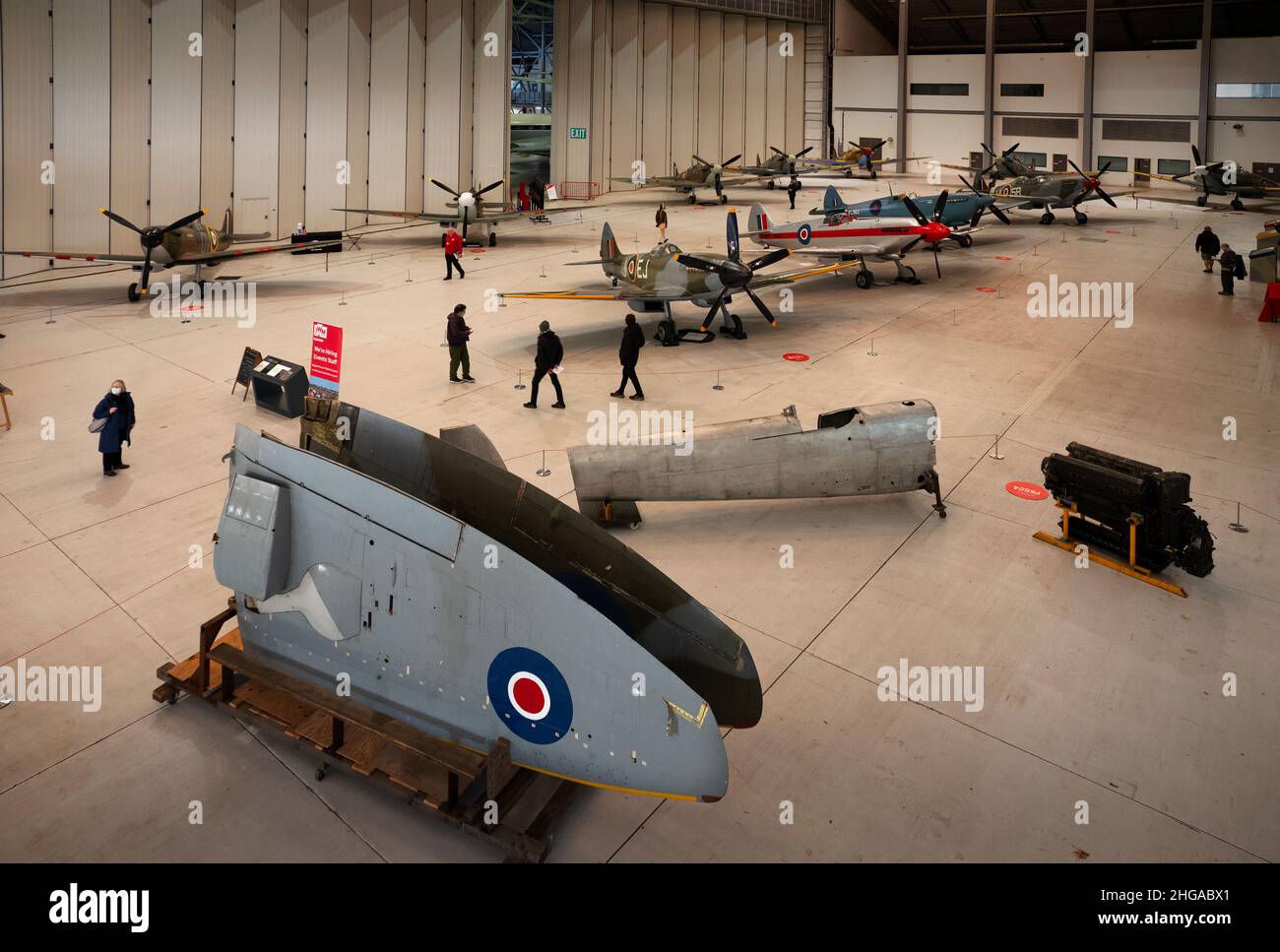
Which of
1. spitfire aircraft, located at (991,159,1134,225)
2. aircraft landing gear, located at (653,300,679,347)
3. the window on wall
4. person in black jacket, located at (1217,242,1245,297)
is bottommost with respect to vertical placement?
aircraft landing gear, located at (653,300,679,347)

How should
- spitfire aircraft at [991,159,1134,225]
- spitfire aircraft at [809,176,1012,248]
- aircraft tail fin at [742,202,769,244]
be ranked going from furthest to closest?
1. spitfire aircraft at [991,159,1134,225]
2. spitfire aircraft at [809,176,1012,248]
3. aircraft tail fin at [742,202,769,244]

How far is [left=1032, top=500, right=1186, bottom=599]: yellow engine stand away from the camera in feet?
31.5

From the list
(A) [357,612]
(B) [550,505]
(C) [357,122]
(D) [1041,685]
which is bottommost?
(D) [1041,685]

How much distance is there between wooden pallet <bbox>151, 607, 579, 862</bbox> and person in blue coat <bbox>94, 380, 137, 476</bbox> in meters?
6.05

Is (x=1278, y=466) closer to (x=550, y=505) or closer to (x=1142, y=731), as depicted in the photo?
(x=1142, y=731)

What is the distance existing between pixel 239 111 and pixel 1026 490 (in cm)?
2945

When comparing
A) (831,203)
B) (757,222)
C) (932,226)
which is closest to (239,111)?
(757,222)

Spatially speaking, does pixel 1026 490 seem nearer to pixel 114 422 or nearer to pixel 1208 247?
pixel 114 422

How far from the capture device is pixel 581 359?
59.2 feet

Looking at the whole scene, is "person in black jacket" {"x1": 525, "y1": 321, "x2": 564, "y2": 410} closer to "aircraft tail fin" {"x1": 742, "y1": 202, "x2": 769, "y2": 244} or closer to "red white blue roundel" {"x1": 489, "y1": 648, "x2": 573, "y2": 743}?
"red white blue roundel" {"x1": 489, "y1": 648, "x2": 573, "y2": 743}

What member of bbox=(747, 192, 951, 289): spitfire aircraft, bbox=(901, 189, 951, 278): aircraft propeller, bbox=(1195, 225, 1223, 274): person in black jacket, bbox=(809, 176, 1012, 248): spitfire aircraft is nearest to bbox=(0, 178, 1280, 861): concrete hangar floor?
bbox=(901, 189, 951, 278): aircraft propeller

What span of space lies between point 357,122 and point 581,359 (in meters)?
21.6

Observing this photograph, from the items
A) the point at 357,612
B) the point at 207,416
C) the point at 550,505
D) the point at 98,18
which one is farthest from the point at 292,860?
the point at 98,18
